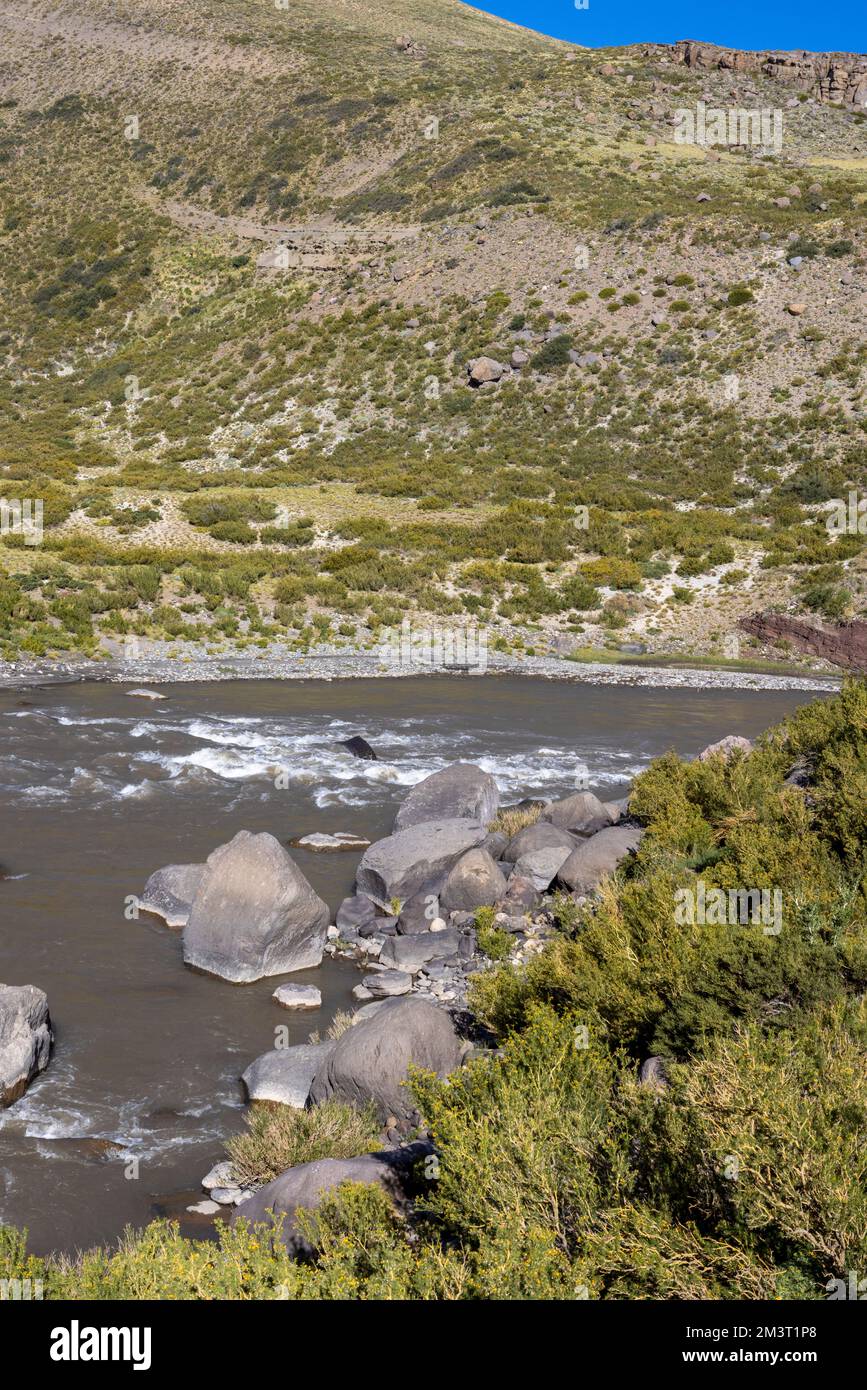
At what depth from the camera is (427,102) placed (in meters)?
77.7

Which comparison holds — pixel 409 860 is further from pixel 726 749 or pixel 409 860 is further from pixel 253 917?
pixel 726 749

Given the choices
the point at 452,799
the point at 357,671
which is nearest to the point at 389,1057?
the point at 452,799

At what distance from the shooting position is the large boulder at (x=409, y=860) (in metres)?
12.2

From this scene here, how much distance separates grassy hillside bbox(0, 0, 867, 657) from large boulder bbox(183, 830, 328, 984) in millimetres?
17740

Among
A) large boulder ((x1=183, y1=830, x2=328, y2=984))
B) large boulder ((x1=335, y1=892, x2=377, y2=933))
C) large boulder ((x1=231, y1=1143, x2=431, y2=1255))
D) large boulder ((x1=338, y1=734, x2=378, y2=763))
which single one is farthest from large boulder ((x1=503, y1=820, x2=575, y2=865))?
large boulder ((x1=231, y1=1143, x2=431, y2=1255))

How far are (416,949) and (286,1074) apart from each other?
283 cm

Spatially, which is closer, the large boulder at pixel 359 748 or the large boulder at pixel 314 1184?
the large boulder at pixel 314 1184

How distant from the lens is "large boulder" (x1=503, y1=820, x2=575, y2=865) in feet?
41.9

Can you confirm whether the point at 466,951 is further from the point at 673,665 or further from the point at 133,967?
the point at 673,665

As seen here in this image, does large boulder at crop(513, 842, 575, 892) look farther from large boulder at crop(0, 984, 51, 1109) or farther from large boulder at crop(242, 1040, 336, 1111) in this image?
large boulder at crop(0, 984, 51, 1109)

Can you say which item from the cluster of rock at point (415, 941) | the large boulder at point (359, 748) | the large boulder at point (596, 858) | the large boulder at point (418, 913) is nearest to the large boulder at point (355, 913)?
the cluster of rock at point (415, 941)

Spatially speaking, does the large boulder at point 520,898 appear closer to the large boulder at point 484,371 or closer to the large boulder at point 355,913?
the large boulder at point 355,913

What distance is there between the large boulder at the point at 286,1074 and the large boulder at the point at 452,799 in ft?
18.5

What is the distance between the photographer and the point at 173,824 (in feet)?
50.0
